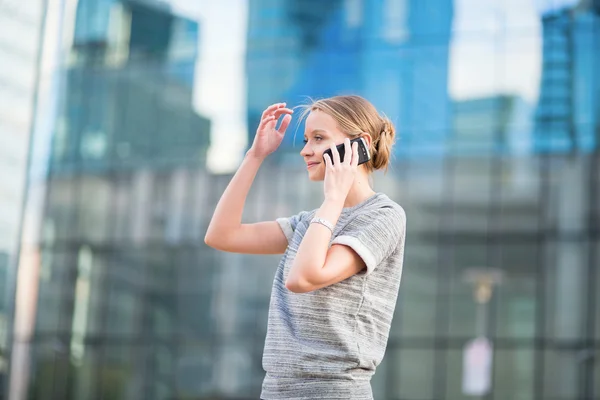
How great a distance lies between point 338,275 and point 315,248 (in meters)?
0.10

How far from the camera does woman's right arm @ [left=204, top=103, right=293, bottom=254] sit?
3281 mm

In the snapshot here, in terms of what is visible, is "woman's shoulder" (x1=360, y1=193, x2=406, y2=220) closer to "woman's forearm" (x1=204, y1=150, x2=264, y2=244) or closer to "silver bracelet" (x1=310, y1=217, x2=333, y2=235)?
"silver bracelet" (x1=310, y1=217, x2=333, y2=235)

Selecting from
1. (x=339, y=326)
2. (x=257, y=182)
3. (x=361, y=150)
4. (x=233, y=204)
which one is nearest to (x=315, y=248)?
(x=339, y=326)

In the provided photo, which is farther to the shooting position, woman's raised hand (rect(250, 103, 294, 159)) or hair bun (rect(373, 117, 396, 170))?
woman's raised hand (rect(250, 103, 294, 159))

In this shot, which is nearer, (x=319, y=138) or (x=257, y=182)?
(x=319, y=138)

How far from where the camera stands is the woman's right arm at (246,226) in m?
3.28

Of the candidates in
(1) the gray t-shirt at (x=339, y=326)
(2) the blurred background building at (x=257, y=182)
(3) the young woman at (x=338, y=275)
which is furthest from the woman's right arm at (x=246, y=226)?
(2) the blurred background building at (x=257, y=182)

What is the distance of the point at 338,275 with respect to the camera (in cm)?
276

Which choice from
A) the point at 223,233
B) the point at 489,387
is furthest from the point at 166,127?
the point at 223,233

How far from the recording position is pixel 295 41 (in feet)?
88.6

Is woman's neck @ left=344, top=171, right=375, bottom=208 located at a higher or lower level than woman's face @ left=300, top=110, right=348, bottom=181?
lower

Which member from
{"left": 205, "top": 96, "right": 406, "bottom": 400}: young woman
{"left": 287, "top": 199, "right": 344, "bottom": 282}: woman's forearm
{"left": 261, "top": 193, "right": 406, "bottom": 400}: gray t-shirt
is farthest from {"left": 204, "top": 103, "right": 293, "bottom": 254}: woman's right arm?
{"left": 287, "top": 199, "right": 344, "bottom": 282}: woman's forearm

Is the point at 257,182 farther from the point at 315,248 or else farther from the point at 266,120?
the point at 315,248

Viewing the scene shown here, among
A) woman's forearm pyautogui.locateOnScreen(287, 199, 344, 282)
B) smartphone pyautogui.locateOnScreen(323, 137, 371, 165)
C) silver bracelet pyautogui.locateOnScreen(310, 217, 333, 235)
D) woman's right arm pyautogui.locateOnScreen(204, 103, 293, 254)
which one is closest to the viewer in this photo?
woman's forearm pyautogui.locateOnScreen(287, 199, 344, 282)
